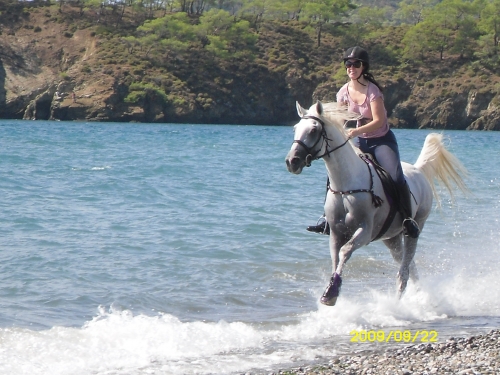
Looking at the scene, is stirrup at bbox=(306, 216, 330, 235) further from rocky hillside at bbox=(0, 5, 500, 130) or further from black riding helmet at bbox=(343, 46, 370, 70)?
rocky hillside at bbox=(0, 5, 500, 130)

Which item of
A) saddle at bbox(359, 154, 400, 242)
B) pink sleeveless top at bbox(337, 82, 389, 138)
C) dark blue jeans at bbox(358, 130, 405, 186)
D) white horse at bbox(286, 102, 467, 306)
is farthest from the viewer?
dark blue jeans at bbox(358, 130, 405, 186)

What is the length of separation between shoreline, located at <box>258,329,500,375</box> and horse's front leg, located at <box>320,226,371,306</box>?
875 millimetres

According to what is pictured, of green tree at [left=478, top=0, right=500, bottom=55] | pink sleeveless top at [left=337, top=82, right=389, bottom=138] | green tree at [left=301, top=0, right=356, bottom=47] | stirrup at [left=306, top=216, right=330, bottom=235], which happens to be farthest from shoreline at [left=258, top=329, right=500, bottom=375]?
green tree at [left=301, top=0, right=356, bottom=47]

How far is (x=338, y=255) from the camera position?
8.53m

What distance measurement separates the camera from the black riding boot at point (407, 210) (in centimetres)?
908

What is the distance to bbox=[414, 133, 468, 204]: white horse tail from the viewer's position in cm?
1062

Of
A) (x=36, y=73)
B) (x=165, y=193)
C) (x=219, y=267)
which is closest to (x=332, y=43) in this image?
(x=36, y=73)

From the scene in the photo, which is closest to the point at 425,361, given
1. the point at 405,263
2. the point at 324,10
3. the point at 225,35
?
the point at 405,263

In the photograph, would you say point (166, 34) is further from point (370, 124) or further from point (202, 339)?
point (202, 339)

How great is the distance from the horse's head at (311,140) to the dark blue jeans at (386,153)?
0.87m

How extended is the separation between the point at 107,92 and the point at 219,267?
84.8 metres

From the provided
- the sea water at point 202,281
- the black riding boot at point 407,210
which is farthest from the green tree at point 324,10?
the black riding boot at point 407,210

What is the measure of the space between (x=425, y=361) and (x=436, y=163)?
448cm

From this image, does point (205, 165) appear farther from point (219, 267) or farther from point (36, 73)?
point (36, 73)
